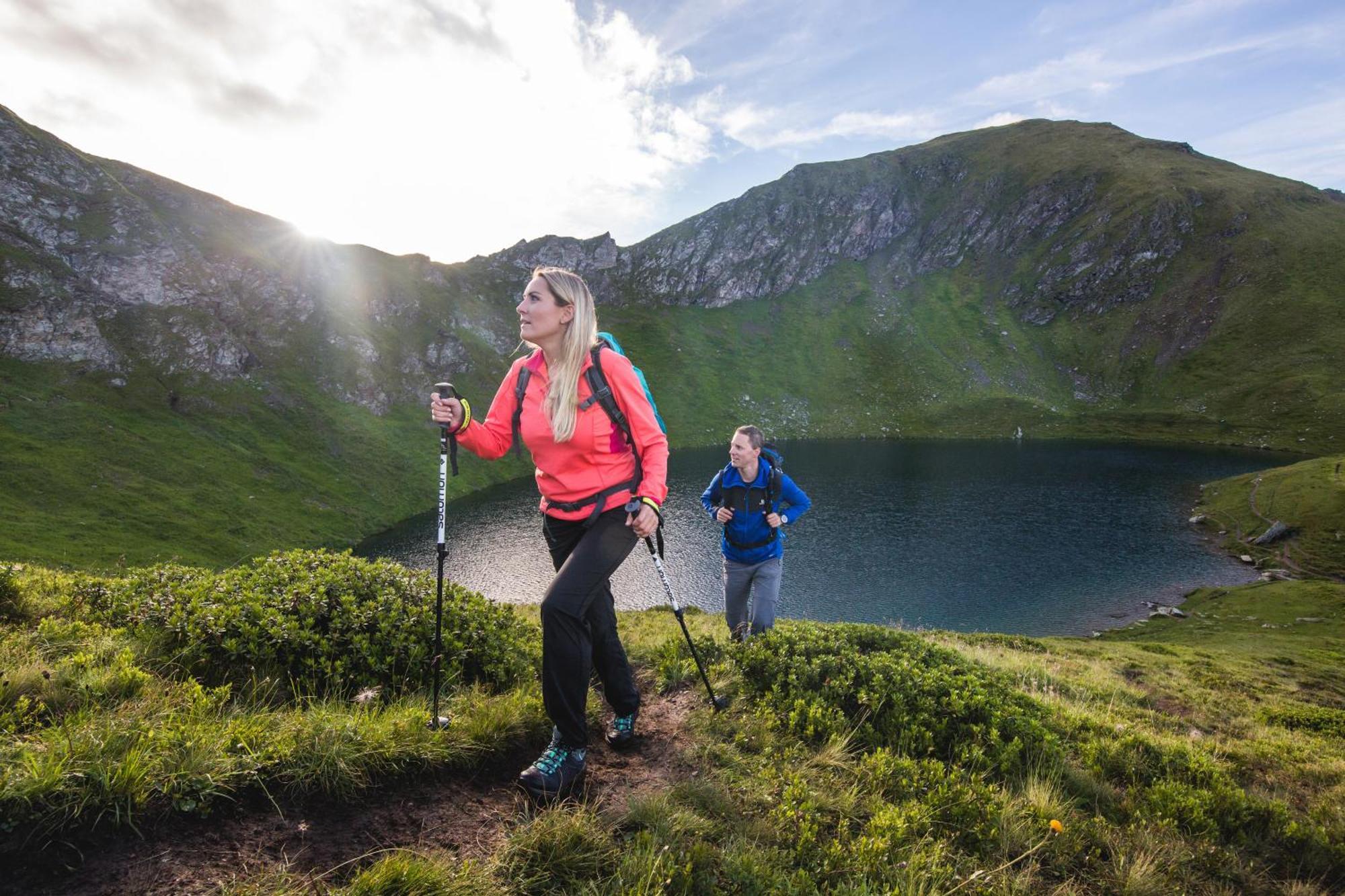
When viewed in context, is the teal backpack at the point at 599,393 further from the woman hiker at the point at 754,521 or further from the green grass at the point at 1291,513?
the green grass at the point at 1291,513

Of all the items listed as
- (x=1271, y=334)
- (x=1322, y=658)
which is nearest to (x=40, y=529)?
(x=1322, y=658)

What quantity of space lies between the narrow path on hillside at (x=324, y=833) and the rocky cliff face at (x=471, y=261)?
4112 inches

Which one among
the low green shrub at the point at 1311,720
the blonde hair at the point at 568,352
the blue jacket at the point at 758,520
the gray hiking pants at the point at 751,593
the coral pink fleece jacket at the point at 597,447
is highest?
the blonde hair at the point at 568,352

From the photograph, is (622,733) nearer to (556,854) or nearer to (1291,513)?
(556,854)

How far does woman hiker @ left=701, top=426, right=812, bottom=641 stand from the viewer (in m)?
10.8

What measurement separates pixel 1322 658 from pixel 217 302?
133075 mm

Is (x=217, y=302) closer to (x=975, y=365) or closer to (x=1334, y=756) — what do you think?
(x=1334, y=756)

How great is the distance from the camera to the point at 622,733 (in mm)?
5840

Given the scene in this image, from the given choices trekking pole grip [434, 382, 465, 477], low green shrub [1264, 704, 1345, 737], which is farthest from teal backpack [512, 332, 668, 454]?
low green shrub [1264, 704, 1345, 737]

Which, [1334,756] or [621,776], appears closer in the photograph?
[621,776]

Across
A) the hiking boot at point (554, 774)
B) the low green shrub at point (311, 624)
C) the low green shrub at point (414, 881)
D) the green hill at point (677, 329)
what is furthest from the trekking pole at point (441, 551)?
the green hill at point (677, 329)

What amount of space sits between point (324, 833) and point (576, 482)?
3145 mm

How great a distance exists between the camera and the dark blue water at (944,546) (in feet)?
143

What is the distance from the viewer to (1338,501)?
174 feet
